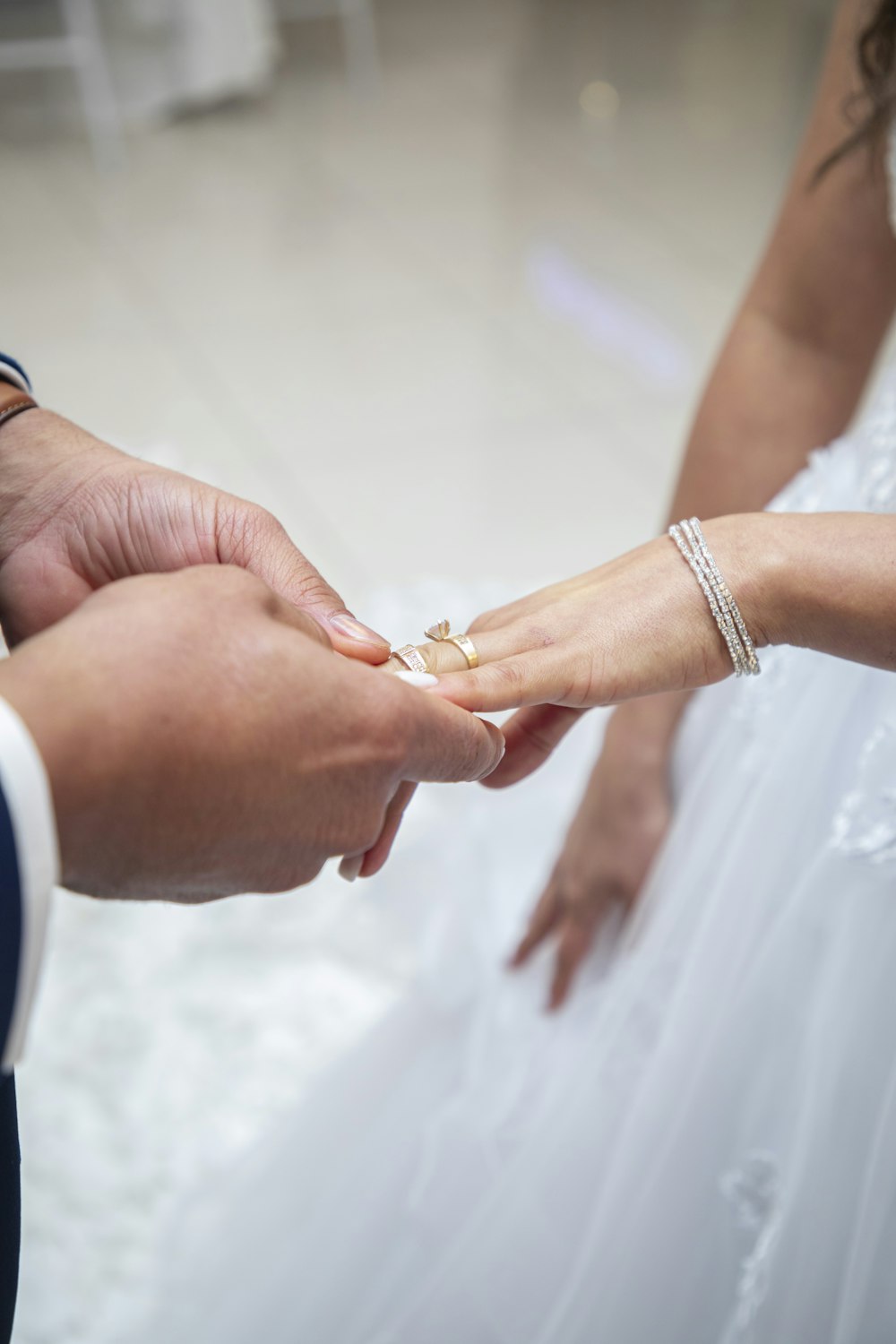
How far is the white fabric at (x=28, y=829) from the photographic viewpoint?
0.46 metres

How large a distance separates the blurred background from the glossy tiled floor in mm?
11

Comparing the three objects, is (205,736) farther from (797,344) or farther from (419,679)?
(797,344)

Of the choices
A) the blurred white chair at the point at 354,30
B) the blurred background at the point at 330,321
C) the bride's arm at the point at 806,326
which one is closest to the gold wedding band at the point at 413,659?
the bride's arm at the point at 806,326

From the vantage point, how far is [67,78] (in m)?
4.11

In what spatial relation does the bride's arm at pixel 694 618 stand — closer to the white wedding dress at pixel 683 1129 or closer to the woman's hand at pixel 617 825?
the white wedding dress at pixel 683 1129

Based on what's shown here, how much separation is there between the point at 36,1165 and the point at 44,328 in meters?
2.10

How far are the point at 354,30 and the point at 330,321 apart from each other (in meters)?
2.40

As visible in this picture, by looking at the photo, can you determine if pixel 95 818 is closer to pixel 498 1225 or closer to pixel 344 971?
pixel 498 1225

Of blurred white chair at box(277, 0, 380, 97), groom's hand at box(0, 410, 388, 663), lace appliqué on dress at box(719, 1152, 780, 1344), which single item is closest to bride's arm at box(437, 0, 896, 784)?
groom's hand at box(0, 410, 388, 663)

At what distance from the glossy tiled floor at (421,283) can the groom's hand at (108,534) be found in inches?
50.1

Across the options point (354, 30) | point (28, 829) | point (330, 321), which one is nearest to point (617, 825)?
point (28, 829)

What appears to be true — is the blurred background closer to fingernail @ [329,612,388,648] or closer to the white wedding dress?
the white wedding dress

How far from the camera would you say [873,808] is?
0.76m

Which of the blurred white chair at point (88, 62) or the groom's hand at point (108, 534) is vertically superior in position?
the blurred white chair at point (88, 62)
